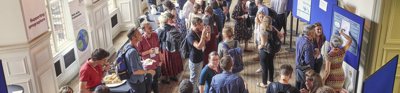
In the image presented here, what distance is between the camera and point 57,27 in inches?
325

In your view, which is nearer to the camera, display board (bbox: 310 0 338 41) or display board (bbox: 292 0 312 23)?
display board (bbox: 310 0 338 41)

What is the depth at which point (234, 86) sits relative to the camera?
191 inches

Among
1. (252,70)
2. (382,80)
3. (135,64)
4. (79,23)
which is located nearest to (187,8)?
(252,70)

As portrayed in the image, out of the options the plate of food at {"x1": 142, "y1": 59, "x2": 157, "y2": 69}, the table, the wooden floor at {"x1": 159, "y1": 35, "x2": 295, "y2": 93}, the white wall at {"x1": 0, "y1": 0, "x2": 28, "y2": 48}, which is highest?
the white wall at {"x1": 0, "y1": 0, "x2": 28, "y2": 48}

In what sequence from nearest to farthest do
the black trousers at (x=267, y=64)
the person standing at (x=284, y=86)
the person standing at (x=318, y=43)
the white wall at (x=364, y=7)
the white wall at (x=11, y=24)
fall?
the person standing at (x=284, y=86) < the white wall at (x=11, y=24) < the white wall at (x=364, y=7) < the person standing at (x=318, y=43) < the black trousers at (x=267, y=64)

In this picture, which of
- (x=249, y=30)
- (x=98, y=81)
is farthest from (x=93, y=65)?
(x=249, y=30)

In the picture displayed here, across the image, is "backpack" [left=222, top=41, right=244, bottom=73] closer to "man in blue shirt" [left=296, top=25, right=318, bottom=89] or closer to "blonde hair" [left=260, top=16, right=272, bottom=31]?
"blonde hair" [left=260, top=16, right=272, bottom=31]

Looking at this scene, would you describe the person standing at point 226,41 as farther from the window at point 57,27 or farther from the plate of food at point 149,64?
the window at point 57,27

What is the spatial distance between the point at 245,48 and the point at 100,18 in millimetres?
2869

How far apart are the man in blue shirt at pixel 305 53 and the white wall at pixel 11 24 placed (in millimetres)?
3449

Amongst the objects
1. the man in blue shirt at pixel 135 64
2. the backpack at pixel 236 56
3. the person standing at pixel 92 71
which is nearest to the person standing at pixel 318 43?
the backpack at pixel 236 56

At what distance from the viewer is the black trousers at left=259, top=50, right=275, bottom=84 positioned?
6.90m

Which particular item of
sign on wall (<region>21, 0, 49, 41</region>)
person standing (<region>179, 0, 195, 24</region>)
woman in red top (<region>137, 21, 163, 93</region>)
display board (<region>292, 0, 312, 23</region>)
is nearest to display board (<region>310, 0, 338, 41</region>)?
display board (<region>292, 0, 312, 23</region>)

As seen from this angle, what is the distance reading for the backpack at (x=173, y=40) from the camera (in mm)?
7238
